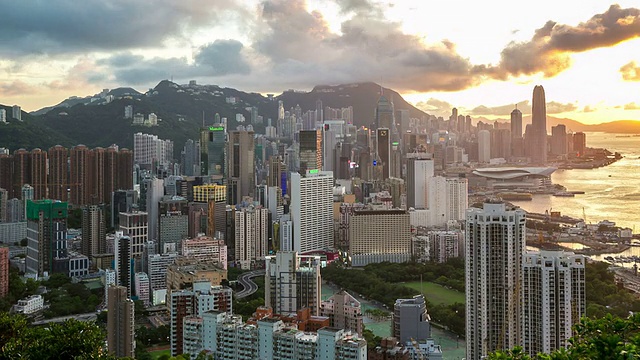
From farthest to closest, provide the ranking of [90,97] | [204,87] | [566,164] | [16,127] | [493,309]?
1. [204,87]
2. [90,97]
3. [16,127]
4. [566,164]
5. [493,309]

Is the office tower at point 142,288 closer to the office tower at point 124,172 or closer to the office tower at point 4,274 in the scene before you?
the office tower at point 4,274

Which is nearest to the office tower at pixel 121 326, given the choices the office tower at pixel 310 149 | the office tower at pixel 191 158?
the office tower at pixel 310 149

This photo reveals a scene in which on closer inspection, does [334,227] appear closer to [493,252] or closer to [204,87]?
[493,252]

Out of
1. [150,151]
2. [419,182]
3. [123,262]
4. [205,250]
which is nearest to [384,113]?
[419,182]

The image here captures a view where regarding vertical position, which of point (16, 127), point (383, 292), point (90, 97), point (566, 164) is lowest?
point (383, 292)

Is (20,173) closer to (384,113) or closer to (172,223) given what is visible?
(172,223)

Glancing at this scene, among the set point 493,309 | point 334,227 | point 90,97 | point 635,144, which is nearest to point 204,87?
point 90,97

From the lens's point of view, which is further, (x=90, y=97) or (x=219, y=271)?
(x=90, y=97)
